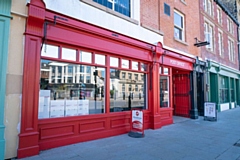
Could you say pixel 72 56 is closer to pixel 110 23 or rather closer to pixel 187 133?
pixel 110 23

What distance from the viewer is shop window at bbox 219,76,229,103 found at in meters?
15.7

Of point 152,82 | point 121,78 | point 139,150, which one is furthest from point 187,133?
point 121,78

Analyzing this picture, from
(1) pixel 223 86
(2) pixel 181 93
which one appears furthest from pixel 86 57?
(1) pixel 223 86

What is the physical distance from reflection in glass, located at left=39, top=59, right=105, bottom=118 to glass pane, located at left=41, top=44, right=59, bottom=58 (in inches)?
8.5

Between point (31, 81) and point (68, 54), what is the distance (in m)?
1.47

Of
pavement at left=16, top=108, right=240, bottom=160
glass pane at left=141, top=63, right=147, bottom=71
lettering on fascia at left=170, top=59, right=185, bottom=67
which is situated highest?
lettering on fascia at left=170, top=59, right=185, bottom=67

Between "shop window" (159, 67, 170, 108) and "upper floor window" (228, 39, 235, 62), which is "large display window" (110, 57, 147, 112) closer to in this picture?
"shop window" (159, 67, 170, 108)

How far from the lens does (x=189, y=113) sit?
436 inches

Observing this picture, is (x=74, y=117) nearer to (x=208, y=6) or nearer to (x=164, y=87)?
(x=164, y=87)

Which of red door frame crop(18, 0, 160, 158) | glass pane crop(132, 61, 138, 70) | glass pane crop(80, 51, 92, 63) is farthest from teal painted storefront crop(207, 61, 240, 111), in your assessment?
glass pane crop(80, 51, 92, 63)

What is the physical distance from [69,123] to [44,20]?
3187 mm

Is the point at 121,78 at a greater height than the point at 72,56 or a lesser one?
lesser

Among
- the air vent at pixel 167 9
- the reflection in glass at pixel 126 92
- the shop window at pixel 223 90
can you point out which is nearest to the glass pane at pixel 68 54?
the reflection in glass at pixel 126 92

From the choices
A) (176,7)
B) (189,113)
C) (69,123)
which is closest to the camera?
(69,123)
